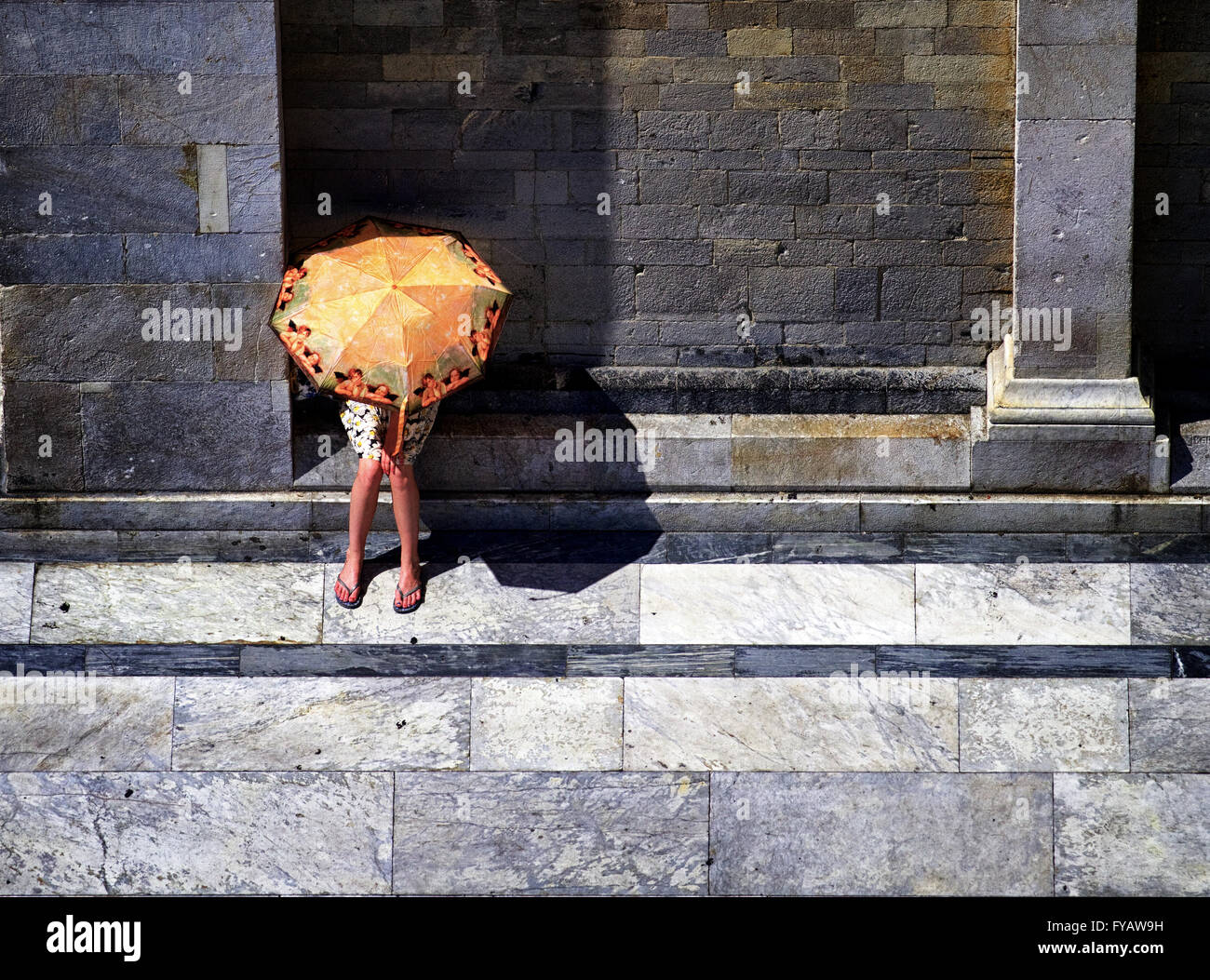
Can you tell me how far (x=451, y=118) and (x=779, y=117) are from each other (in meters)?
1.93

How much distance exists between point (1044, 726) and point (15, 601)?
226 inches

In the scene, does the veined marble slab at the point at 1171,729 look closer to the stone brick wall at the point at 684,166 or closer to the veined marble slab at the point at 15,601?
the stone brick wall at the point at 684,166

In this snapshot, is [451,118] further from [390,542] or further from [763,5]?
[390,542]

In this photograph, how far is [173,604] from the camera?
24.3 ft

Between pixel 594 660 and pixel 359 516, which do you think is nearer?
pixel 359 516

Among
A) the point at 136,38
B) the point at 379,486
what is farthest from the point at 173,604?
the point at 136,38

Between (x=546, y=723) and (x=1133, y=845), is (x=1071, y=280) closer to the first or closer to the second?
(x=1133, y=845)

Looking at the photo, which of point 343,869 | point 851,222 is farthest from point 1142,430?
point 343,869

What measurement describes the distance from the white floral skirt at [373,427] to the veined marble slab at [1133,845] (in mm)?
4015

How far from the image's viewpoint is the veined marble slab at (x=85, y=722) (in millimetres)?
7246

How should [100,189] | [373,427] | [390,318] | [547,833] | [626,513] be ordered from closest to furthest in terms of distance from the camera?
[390,318]
[373,427]
[547,833]
[100,189]
[626,513]

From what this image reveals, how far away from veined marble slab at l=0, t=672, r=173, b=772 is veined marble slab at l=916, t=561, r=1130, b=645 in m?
4.23

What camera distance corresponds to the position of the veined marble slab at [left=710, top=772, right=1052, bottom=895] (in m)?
7.23

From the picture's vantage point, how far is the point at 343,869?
7.20 meters
